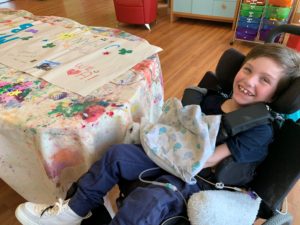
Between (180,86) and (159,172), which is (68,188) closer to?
(159,172)

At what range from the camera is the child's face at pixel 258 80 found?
88cm

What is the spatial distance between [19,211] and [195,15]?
10.6ft

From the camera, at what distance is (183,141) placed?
2.88 ft

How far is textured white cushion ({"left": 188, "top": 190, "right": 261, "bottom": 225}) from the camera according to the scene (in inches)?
28.6

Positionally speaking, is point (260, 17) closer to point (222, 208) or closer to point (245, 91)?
point (245, 91)

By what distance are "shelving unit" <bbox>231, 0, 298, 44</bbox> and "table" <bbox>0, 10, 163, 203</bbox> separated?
2168 millimetres

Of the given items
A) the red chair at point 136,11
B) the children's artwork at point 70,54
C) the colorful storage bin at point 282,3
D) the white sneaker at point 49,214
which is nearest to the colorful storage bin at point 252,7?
the colorful storage bin at point 282,3

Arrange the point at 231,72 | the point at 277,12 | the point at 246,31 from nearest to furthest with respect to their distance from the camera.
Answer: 1. the point at 231,72
2. the point at 277,12
3. the point at 246,31

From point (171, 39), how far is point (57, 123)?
261cm

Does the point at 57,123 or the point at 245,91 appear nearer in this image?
the point at 57,123

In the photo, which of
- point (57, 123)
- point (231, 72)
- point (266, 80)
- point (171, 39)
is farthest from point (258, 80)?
point (171, 39)

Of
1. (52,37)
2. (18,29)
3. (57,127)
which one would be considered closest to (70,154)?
(57,127)

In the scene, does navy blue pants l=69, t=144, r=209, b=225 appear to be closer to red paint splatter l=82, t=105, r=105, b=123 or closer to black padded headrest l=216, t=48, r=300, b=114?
red paint splatter l=82, t=105, r=105, b=123

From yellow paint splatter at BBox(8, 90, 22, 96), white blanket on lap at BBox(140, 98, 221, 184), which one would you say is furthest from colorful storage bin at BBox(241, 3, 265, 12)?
yellow paint splatter at BBox(8, 90, 22, 96)
